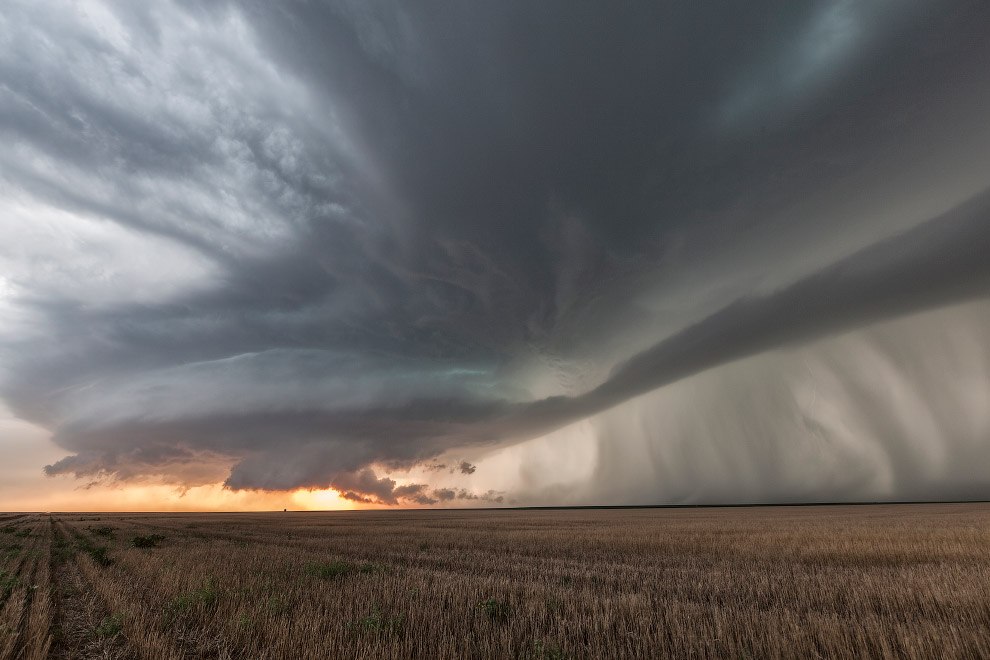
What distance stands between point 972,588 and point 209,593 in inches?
745

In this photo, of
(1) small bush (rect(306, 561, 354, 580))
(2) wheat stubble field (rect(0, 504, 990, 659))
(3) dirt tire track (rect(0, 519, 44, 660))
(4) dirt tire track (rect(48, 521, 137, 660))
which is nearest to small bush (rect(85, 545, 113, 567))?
(2) wheat stubble field (rect(0, 504, 990, 659))

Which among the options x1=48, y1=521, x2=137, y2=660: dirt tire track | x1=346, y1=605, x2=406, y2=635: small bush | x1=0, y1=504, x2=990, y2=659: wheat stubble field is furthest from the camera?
x1=346, y1=605, x2=406, y2=635: small bush

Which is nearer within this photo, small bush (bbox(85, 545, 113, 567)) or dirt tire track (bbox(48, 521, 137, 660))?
dirt tire track (bbox(48, 521, 137, 660))

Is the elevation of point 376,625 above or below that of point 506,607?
above

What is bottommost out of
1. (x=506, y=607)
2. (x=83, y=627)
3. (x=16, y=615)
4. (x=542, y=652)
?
(x=506, y=607)

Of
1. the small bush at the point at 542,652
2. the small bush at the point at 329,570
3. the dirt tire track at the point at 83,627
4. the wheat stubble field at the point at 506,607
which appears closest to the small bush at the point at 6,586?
the wheat stubble field at the point at 506,607

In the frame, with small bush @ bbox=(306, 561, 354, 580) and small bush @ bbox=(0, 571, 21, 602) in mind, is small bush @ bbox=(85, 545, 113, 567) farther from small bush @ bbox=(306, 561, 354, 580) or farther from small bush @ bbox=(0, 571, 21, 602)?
small bush @ bbox=(306, 561, 354, 580)

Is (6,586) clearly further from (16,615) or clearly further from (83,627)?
(83,627)

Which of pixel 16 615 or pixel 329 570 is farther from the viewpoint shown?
pixel 329 570

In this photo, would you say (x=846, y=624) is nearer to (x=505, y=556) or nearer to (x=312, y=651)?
(x=312, y=651)

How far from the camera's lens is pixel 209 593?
36.5 ft

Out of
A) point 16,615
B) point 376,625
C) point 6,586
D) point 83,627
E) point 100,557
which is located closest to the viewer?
point 376,625

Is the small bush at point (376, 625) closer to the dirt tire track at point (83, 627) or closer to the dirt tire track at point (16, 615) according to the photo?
the dirt tire track at point (83, 627)

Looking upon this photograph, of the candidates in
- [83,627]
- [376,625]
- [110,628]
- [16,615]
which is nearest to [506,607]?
[376,625]
